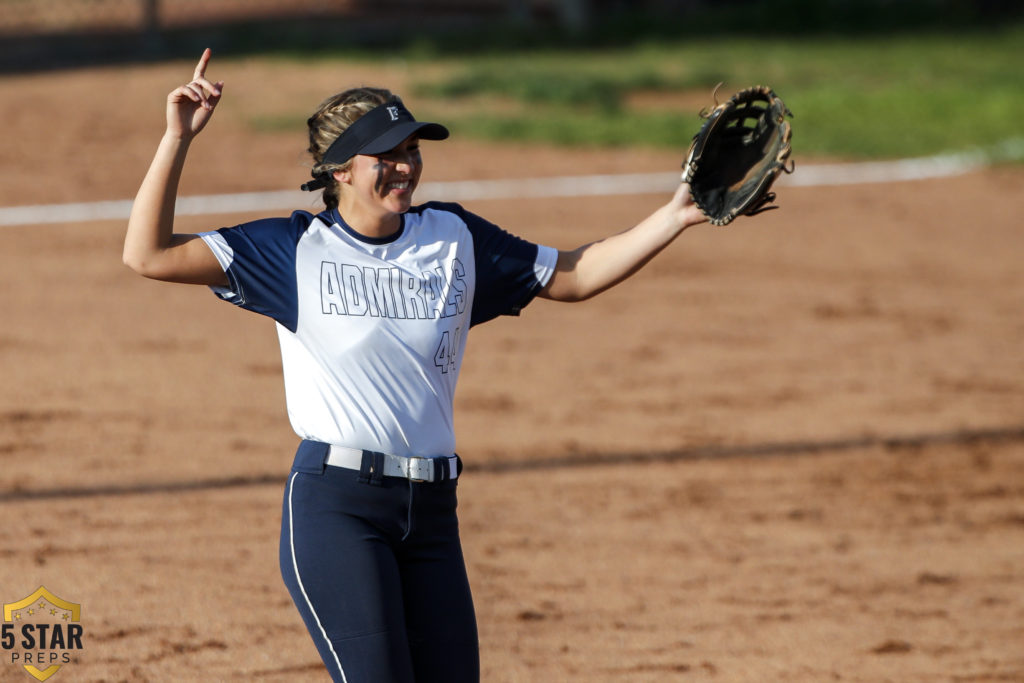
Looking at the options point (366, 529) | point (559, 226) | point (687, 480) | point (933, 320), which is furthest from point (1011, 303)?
point (366, 529)

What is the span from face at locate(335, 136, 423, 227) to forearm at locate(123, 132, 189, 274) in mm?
448

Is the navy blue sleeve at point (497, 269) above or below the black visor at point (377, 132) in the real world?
below

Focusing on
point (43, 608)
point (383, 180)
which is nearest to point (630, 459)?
point (43, 608)

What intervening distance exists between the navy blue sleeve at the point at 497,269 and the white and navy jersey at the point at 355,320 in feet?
0.51

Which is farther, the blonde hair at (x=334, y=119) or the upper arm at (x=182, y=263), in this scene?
the blonde hair at (x=334, y=119)

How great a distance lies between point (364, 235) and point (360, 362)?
1.20ft

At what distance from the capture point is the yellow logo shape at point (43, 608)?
555 centimetres

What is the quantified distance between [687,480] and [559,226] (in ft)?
19.5

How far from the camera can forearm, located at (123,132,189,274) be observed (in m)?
3.49

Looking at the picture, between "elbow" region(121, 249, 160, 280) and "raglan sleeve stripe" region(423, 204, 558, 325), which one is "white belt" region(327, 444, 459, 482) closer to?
"raglan sleeve stripe" region(423, 204, 558, 325)

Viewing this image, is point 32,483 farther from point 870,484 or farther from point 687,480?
point 870,484

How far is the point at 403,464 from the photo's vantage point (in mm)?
3594

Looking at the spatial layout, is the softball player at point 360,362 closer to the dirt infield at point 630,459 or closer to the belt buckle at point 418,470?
the belt buckle at point 418,470

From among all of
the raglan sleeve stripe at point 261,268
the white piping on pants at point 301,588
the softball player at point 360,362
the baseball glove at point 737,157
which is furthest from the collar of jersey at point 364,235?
the baseball glove at point 737,157
